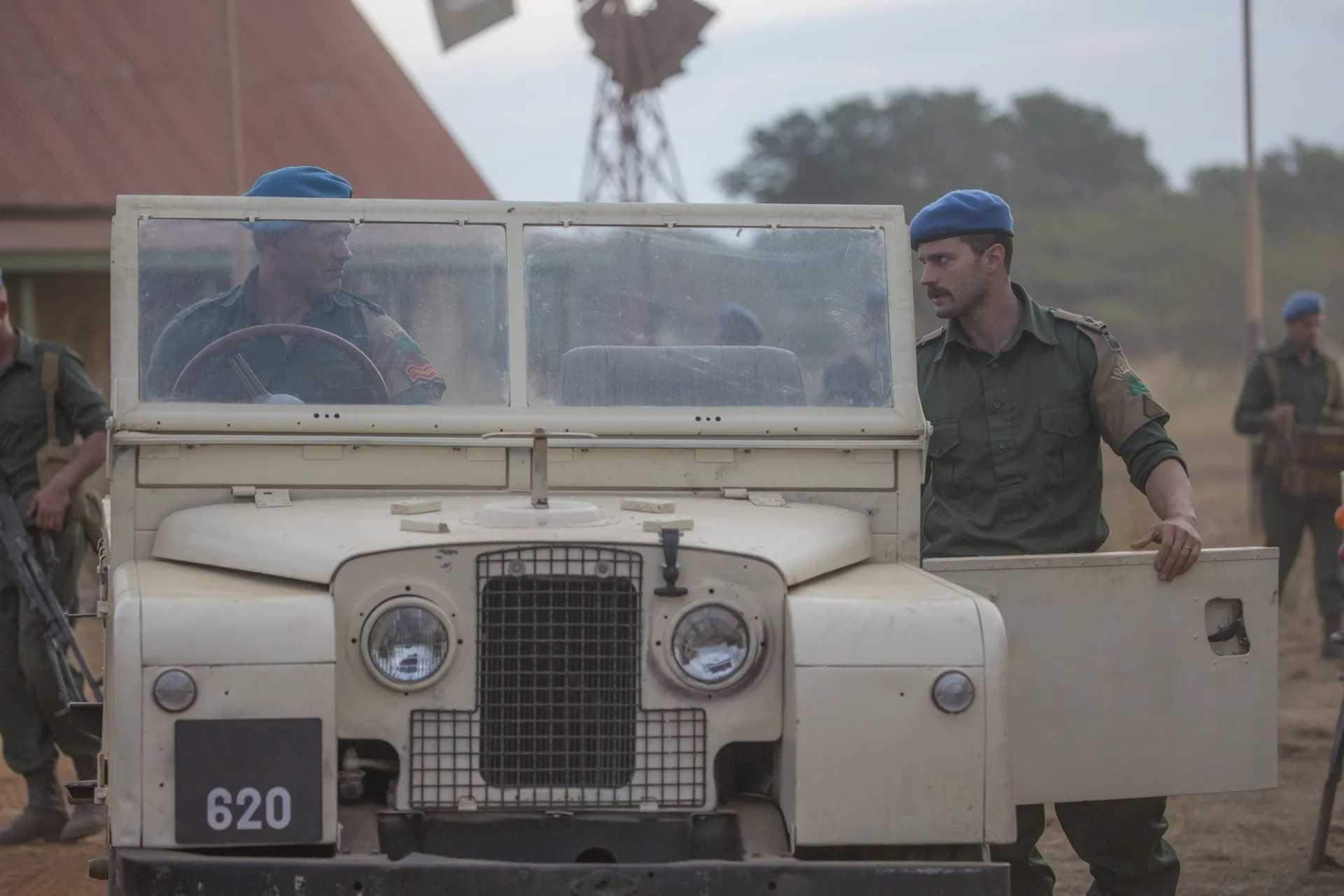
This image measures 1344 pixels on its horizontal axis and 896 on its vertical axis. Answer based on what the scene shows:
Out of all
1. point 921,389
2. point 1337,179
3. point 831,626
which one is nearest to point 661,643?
point 831,626

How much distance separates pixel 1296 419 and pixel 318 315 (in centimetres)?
854

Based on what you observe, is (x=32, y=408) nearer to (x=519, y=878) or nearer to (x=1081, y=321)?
(x=1081, y=321)

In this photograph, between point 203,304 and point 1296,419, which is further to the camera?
point 1296,419

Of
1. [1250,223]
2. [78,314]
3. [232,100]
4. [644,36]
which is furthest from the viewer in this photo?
[644,36]

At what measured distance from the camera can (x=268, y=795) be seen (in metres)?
3.65

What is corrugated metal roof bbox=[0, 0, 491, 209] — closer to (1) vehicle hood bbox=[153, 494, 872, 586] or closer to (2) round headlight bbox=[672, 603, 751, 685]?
(1) vehicle hood bbox=[153, 494, 872, 586]

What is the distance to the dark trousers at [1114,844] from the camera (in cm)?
496

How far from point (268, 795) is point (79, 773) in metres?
4.12

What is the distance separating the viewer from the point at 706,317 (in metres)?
4.79

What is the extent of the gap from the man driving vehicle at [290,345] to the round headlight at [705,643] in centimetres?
109

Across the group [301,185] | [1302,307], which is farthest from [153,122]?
[301,185]

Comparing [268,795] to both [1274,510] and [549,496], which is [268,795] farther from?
[1274,510]

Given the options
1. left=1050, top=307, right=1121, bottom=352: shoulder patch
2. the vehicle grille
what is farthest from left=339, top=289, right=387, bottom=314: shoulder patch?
left=1050, top=307, right=1121, bottom=352: shoulder patch

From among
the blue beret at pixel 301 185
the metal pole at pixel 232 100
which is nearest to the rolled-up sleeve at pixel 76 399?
the blue beret at pixel 301 185
